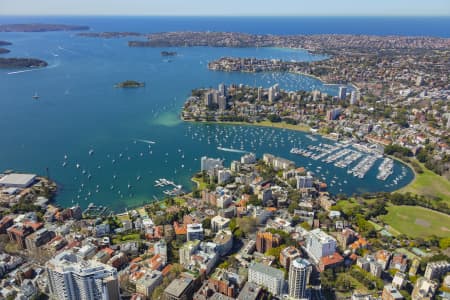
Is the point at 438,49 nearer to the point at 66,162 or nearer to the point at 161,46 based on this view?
the point at 161,46

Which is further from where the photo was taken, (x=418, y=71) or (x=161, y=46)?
(x=161, y=46)

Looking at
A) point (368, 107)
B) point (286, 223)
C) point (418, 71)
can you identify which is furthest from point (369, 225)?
point (418, 71)

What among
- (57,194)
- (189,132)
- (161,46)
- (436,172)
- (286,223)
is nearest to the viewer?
(286,223)

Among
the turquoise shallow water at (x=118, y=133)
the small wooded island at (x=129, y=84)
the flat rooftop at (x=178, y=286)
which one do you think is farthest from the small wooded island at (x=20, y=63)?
the flat rooftop at (x=178, y=286)

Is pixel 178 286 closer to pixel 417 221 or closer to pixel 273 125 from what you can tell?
pixel 417 221

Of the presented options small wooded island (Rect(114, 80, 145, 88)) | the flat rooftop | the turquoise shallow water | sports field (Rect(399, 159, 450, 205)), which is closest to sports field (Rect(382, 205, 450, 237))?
sports field (Rect(399, 159, 450, 205))

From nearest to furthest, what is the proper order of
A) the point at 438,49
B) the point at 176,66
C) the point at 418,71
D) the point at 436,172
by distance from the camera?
the point at 436,172 < the point at 418,71 < the point at 176,66 < the point at 438,49

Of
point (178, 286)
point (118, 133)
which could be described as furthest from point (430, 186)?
point (118, 133)
